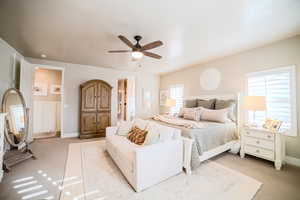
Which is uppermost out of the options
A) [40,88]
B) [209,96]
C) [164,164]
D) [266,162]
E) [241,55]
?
[241,55]

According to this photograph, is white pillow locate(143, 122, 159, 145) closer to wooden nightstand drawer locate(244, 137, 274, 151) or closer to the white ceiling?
the white ceiling

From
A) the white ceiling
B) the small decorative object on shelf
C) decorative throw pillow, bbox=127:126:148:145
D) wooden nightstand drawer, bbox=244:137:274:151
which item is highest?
the white ceiling

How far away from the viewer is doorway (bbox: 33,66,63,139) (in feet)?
15.8

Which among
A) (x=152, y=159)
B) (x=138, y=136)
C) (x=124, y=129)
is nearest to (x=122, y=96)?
(x=124, y=129)

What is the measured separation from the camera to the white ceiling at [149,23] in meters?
1.83

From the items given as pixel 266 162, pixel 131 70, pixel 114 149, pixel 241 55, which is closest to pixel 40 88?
pixel 131 70

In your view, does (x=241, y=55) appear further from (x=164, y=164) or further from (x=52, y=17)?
(x=52, y=17)

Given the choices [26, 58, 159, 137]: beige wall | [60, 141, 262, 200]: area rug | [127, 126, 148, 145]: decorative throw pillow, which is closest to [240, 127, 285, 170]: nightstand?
[60, 141, 262, 200]: area rug

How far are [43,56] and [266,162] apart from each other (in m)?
6.29

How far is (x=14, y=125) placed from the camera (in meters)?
2.85

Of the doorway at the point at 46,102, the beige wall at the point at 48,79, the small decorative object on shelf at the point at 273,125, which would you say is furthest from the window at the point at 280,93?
the beige wall at the point at 48,79

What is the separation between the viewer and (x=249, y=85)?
3359 mm

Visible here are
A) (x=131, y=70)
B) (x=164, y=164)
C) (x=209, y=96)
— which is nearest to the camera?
(x=164, y=164)

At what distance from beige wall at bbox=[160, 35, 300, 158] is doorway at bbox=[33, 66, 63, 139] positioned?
4.85 meters
